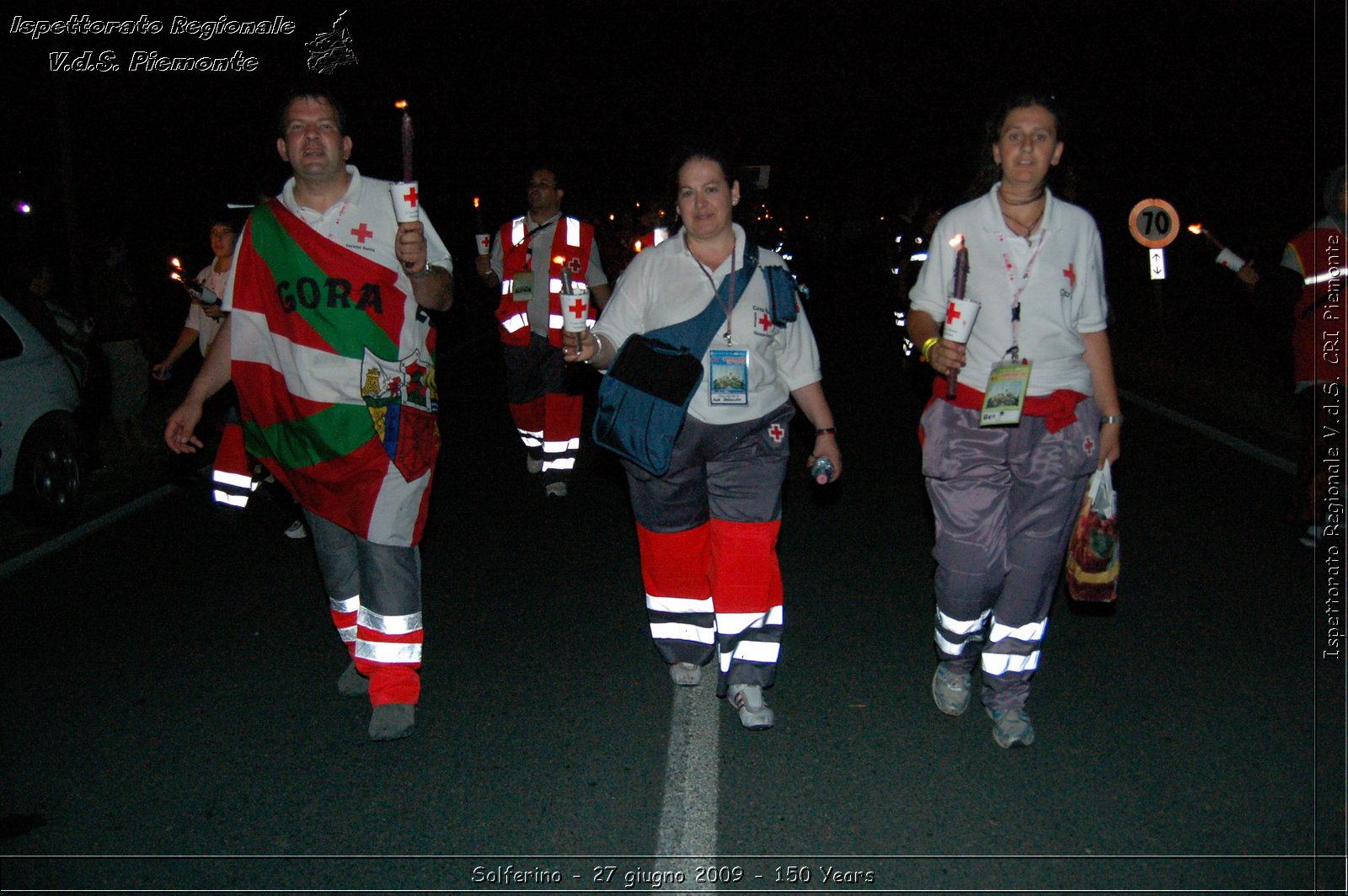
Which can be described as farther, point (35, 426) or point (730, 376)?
point (35, 426)

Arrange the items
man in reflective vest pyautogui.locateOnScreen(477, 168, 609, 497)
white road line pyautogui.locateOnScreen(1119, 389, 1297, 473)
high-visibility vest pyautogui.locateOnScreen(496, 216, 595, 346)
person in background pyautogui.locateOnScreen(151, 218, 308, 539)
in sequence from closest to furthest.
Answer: person in background pyautogui.locateOnScreen(151, 218, 308, 539) → high-visibility vest pyautogui.locateOnScreen(496, 216, 595, 346) → man in reflective vest pyautogui.locateOnScreen(477, 168, 609, 497) → white road line pyautogui.locateOnScreen(1119, 389, 1297, 473)

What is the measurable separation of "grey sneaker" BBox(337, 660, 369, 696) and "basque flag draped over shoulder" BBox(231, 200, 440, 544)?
0.82m

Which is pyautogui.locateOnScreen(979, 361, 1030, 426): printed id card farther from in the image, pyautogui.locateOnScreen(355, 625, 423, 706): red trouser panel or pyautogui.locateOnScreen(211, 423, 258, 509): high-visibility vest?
pyautogui.locateOnScreen(211, 423, 258, 509): high-visibility vest

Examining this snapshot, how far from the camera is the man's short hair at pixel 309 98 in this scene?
4086 mm

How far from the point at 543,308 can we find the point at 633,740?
4220 mm

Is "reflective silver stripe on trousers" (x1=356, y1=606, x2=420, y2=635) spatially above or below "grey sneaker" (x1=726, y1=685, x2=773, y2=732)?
above

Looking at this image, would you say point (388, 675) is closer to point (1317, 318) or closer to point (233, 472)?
point (233, 472)

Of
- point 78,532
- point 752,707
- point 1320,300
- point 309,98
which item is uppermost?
point 309,98

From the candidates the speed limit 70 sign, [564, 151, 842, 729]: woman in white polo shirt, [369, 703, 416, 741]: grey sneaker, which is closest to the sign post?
the speed limit 70 sign

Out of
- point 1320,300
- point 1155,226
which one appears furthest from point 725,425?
point 1320,300

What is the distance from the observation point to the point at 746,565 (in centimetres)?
428

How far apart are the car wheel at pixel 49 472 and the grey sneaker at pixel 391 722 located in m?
4.19

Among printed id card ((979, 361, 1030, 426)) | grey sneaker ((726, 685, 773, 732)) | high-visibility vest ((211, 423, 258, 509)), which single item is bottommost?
grey sneaker ((726, 685, 773, 732))

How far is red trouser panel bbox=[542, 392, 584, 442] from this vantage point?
7.91 meters
